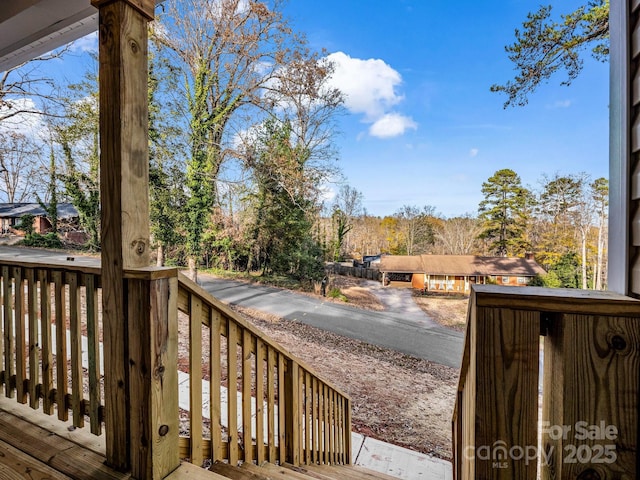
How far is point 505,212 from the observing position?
4559 millimetres

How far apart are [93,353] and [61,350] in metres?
0.24

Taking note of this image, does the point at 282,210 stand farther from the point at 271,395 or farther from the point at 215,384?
the point at 215,384

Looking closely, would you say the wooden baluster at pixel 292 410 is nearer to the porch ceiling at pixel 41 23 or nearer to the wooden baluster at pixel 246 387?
the wooden baluster at pixel 246 387

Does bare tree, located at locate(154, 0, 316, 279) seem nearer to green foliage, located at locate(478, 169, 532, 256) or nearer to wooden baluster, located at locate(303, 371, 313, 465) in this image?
green foliage, located at locate(478, 169, 532, 256)

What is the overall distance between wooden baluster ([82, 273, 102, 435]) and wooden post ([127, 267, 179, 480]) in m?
0.29

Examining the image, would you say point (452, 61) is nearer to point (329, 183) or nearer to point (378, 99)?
point (378, 99)

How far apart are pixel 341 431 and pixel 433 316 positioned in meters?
4.40

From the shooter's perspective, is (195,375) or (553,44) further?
(553,44)

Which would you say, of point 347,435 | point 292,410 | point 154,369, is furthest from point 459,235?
point 154,369

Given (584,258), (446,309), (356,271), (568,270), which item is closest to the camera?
(584,258)

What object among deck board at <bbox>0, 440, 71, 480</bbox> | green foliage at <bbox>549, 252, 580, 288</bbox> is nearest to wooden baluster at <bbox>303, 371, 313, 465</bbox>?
deck board at <bbox>0, 440, 71, 480</bbox>

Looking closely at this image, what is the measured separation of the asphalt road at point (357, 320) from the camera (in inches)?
215

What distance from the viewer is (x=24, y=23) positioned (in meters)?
1.64

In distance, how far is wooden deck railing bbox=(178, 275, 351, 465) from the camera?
109 centimetres
